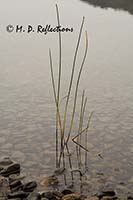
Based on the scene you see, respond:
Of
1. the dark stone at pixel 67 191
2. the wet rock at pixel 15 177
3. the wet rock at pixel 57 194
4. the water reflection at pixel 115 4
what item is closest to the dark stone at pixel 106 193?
the dark stone at pixel 67 191

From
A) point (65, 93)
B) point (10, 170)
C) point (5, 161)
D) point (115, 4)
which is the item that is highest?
point (115, 4)

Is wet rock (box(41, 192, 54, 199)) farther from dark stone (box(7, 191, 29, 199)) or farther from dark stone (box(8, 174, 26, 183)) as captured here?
dark stone (box(8, 174, 26, 183))

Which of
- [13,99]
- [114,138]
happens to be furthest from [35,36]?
[114,138]

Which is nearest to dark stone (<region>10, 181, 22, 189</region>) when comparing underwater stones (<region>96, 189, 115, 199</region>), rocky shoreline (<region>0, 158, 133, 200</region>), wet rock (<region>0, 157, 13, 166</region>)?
rocky shoreline (<region>0, 158, 133, 200</region>)

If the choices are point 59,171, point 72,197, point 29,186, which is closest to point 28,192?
point 29,186

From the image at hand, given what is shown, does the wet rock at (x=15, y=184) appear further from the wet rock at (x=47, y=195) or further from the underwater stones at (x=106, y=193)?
the underwater stones at (x=106, y=193)

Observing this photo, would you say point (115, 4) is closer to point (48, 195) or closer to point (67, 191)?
point (67, 191)

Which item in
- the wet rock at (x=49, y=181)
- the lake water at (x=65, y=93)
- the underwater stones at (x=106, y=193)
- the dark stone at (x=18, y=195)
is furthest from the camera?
the lake water at (x=65, y=93)
